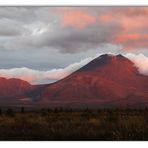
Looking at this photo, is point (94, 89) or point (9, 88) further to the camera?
point (94, 89)

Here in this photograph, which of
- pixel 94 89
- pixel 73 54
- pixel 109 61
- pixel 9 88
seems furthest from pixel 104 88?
pixel 9 88

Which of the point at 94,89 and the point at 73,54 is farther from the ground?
the point at 73,54

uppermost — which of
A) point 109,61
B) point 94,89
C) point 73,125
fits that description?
point 109,61

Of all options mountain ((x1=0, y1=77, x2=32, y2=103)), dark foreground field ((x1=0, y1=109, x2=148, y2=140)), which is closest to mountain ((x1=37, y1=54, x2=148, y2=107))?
dark foreground field ((x1=0, y1=109, x2=148, y2=140))

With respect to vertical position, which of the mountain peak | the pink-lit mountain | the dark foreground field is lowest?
the dark foreground field

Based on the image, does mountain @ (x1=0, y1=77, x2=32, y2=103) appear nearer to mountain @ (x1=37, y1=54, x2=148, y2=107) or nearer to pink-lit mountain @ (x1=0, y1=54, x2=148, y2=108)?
pink-lit mountain @ (x1=0, y1=54, x2=148, y2=108)

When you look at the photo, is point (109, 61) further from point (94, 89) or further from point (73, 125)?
point (73, 125)
